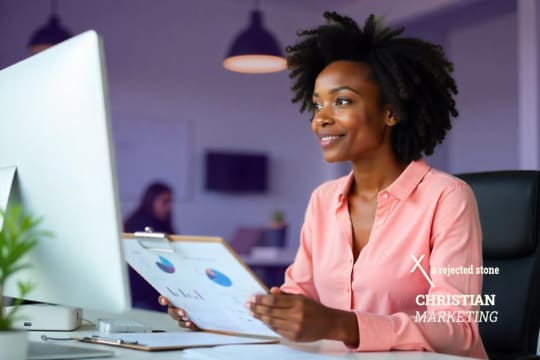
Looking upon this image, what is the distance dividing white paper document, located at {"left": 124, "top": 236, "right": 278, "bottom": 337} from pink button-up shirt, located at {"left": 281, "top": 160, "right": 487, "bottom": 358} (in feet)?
0.68

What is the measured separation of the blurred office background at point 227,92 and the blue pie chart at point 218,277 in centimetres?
486

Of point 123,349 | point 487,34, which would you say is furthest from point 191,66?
point 123,349

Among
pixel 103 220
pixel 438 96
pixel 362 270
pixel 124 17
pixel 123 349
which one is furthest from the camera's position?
pixel 124 17

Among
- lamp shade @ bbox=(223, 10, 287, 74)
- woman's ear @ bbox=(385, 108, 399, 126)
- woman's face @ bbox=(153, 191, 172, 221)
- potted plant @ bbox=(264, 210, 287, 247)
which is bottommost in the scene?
potted plant @ bbox=(264, 210, 287, 247)

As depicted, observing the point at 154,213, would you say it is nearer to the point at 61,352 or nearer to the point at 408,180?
the point at 408,180

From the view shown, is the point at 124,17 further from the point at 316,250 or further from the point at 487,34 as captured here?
the point at 316,250

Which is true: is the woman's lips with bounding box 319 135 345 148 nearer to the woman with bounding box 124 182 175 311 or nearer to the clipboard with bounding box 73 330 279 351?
the clipboard with bounding box 73 330 279 351

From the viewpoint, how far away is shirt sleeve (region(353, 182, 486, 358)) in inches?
49.0

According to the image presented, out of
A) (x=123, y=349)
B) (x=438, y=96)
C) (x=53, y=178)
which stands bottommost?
(x=123, y=349)

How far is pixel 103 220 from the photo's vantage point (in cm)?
96

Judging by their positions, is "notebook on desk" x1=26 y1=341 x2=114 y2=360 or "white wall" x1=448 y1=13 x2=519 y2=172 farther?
"white wall" x1=448 y1=13 x2=519 y2=172

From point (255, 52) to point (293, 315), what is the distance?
3.60m

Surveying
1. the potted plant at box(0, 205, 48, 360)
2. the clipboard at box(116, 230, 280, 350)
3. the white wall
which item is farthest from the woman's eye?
the white wall

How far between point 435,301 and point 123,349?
565 millimetres
